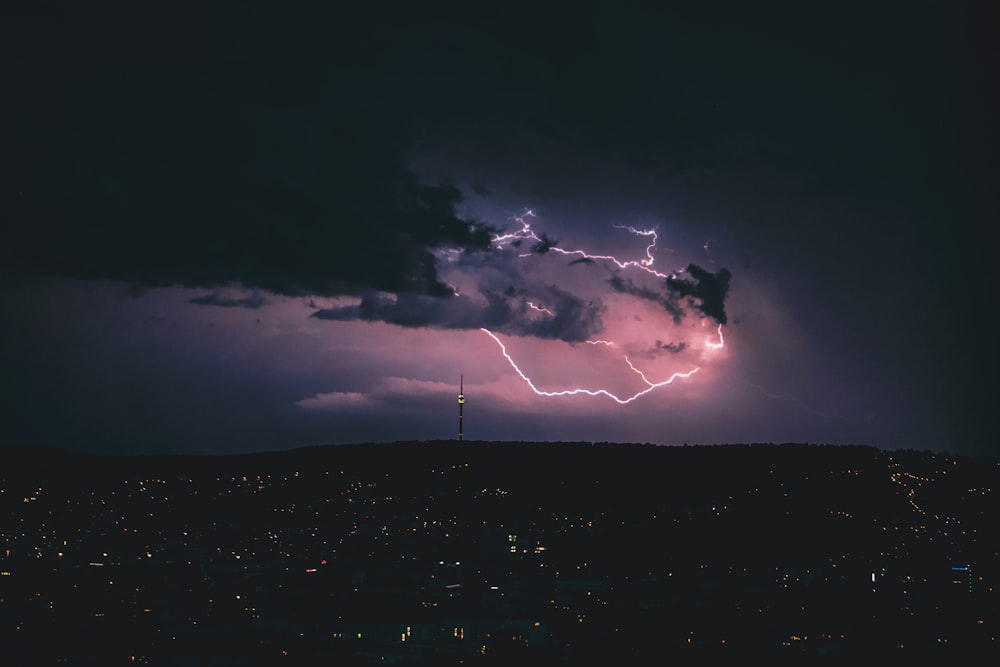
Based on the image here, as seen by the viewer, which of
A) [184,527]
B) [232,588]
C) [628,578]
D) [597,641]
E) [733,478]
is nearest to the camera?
[597,641]

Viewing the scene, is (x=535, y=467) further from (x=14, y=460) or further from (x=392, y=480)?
(x=14, y=460)

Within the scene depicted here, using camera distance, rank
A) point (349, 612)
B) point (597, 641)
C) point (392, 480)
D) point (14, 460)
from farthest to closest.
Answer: point (14, 460)
point (392, 480)
point (349, 612)
point (597, 641)

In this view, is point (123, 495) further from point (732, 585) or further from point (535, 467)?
point (732, 585)

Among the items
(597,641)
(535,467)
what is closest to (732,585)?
(597,641)

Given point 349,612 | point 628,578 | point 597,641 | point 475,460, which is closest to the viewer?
point 597,641

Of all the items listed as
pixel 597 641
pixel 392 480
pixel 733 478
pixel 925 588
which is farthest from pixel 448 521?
pixel 597 641

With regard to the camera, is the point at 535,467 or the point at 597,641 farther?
the point at 535,467
